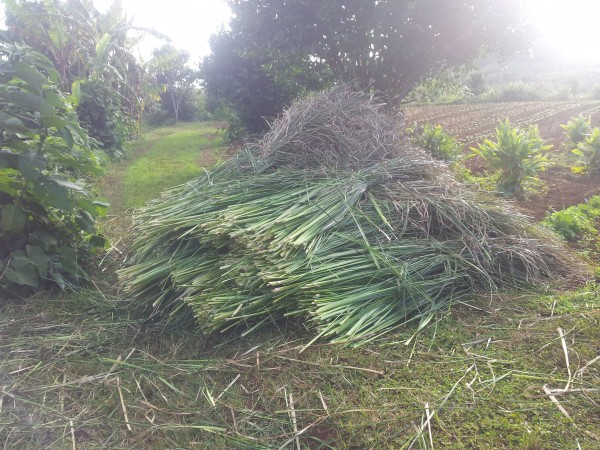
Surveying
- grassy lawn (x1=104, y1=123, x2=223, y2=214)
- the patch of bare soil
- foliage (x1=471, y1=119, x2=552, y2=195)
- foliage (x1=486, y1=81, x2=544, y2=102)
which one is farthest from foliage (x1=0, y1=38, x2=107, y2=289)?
foliage (x1=486, y1=81, x2=544, y2=102)

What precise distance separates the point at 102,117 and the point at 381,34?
6622mm

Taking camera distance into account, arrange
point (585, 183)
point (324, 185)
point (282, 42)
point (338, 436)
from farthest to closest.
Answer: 1. point (282, 42)
2. point (585, 183)
3. point (324, 185)
4. point (338, 436)

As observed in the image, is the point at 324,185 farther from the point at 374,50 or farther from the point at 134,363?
the point at 374,50

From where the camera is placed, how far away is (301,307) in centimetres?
270

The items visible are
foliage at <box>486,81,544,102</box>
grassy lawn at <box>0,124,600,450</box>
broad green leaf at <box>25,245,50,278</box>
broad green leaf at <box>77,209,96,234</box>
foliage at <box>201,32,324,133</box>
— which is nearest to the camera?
grassy lawn at <box>0,124,600,450</box>

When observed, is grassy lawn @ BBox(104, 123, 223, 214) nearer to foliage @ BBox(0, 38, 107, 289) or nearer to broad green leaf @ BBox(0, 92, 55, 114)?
foliage @ BBox(0, 38, 107, 289)

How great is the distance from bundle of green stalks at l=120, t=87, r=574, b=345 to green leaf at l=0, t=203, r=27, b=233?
784 millimetres

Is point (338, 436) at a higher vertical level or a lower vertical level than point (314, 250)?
lower

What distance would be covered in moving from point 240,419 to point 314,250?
3.51ft

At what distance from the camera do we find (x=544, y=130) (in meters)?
12.0

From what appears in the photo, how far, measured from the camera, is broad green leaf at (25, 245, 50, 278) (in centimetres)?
347

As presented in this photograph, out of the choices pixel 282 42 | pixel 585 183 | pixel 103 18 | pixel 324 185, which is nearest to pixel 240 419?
pixel 324 185

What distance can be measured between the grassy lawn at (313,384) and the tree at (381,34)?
606 cm

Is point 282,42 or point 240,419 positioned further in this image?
point 282,42
